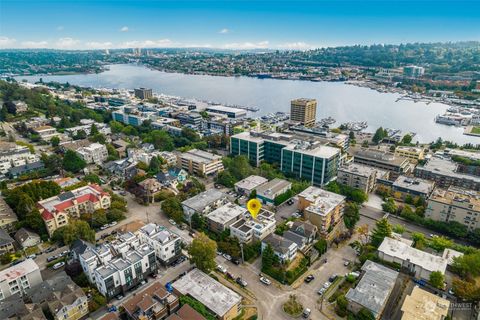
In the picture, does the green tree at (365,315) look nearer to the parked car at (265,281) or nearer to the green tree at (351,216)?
the parked car at (265,281)

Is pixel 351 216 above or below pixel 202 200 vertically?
below

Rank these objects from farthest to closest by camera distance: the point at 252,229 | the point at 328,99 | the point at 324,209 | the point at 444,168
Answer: the point at 328,99
the point at 444,168
the point at 324,209
the point at 252,229

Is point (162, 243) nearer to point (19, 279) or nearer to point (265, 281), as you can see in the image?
point (265, 281)

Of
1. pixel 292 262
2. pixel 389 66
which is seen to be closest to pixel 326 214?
pixel 292 262

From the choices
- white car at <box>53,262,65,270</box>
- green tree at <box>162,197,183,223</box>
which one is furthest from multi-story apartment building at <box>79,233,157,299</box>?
green tree at <box>162,197,183,223</box>

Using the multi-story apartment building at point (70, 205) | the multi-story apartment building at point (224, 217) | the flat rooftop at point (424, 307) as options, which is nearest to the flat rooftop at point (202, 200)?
the multi-story apartment building at point (224, 217)

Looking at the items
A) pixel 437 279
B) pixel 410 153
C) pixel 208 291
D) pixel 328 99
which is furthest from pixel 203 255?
pixel 328 99
